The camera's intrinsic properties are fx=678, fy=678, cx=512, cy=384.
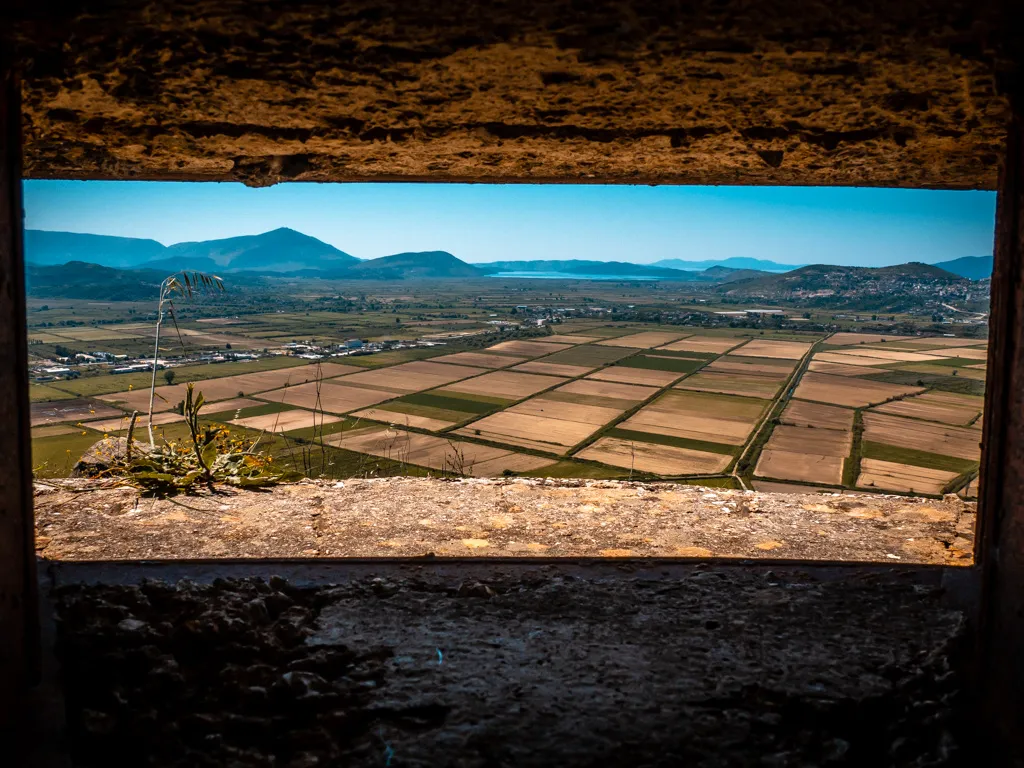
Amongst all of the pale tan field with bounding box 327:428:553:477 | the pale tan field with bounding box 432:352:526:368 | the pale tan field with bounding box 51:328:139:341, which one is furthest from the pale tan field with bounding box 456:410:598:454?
the pale tan field with bounding box 51:328:139:341

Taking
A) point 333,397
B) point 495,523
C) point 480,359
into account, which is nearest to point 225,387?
point 333,397

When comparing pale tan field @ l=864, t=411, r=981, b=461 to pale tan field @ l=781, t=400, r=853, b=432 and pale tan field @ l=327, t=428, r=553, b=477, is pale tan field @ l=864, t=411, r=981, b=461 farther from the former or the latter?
pale tan field @ l=327, t=428, r=553, b=477

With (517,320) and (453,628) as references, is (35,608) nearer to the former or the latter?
(453,628)

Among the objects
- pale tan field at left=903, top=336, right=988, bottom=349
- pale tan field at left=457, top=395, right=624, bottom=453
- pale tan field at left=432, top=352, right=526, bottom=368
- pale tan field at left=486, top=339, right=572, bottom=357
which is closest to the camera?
pale tan field at left=457, top=395, right=624, bottom=453

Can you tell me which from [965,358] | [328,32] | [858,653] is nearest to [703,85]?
[328,32]

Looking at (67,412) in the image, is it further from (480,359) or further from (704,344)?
(704,344)

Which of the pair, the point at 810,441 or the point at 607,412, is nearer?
the point at 810,441
